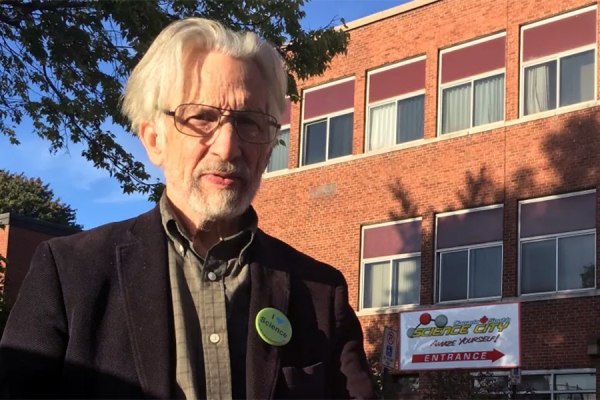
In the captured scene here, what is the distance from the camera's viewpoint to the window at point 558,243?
61.0 ft

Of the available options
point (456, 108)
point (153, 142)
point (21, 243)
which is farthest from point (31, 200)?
point (153, 142)

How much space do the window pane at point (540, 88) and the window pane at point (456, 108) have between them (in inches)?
56.4

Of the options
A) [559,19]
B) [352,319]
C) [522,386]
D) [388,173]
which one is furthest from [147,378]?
[388,173]

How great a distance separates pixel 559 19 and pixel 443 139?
3453 millimetres

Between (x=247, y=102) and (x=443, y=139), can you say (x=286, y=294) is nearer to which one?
(x=247, y=102)

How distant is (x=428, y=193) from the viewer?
845 inches

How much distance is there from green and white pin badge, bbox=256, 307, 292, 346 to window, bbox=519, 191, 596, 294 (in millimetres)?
16731

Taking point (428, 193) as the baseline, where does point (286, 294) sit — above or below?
below

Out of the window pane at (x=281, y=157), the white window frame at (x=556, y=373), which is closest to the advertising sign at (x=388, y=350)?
the white window frame at (x=556, y=373)

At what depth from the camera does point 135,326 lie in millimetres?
2289

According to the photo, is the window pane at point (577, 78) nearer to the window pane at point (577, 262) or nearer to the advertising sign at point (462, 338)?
the window pane at point (577, 262)

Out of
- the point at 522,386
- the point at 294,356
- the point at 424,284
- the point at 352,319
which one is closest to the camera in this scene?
A: the point at 294,356

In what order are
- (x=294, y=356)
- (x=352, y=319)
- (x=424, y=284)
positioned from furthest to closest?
(x=424, y=284) → (x=352, y=319) → (x=294, y=356)

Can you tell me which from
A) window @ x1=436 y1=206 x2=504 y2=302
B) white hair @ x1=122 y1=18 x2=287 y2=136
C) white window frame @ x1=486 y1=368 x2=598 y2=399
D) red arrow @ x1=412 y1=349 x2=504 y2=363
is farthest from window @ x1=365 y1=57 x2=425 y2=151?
white hair @ x1=122 y1=18 x2=287 y2=136
